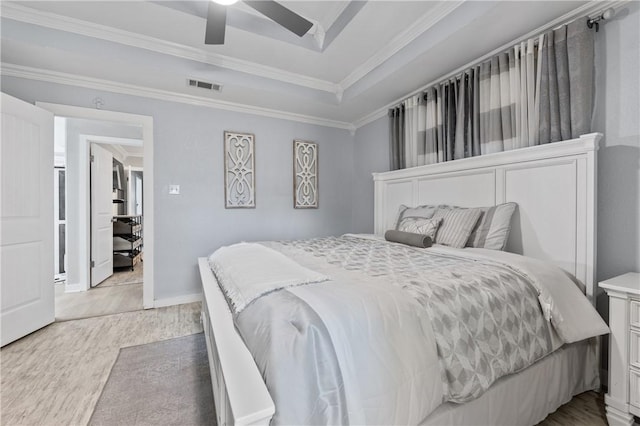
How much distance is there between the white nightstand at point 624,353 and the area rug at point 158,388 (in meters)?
1.99

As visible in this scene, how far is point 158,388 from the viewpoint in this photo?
1.69 meters

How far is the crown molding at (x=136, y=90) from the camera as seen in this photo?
2.60 m

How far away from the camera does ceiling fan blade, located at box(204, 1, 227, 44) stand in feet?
5.90

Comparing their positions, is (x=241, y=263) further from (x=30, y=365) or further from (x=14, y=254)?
(x=14, y=254)

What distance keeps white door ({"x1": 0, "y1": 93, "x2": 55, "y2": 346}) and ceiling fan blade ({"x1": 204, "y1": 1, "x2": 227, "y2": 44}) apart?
177 centimetres

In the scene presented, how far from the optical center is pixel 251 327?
3.23 ft

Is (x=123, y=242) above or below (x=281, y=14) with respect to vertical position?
below

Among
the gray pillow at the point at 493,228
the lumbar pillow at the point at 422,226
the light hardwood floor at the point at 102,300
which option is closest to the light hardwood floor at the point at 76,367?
the light hardwood floor at the point at 102,300

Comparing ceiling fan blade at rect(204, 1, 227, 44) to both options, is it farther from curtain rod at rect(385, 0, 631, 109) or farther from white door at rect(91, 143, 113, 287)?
white door at rect(91, 143, 113, 287)

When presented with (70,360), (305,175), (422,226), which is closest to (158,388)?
(70,360)

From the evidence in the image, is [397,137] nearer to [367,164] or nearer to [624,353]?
[367,164]

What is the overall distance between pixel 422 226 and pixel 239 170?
235 centimetres

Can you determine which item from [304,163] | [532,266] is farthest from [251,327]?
[304,163]

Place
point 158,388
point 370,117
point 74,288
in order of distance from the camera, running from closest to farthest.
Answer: point 158,388 → point 74,288 → point 370,117
